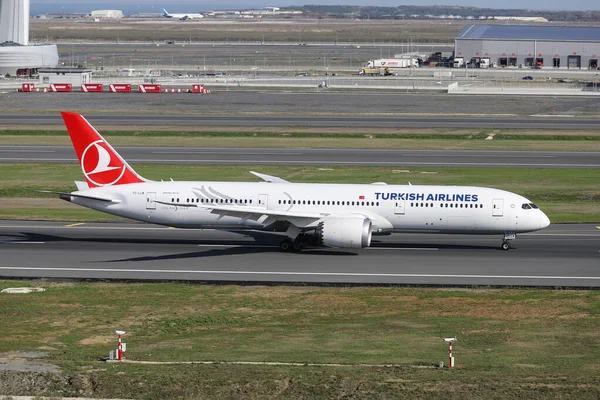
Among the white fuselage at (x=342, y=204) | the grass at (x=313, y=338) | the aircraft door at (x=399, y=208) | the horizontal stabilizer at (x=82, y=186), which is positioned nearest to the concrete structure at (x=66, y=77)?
the horizontal stabilizer at (x=82, y=186)

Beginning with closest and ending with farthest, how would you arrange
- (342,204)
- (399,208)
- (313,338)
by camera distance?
(313,338) < (399,208) < (342,204)

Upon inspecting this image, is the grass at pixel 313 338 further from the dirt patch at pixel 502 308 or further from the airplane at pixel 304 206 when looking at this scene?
the airplane at pixel 304 206

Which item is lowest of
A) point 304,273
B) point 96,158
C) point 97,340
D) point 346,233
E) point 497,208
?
point 97,340

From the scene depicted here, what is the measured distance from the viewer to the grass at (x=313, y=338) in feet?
96.8

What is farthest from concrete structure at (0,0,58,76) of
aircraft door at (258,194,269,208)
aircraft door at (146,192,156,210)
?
aircraft door at (258,194,269,208)

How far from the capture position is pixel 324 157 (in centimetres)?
9062

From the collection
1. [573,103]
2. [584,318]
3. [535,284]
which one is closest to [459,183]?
[535,284]

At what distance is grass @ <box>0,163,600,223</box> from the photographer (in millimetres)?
66125

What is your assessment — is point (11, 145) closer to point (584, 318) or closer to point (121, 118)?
point (121, 118)

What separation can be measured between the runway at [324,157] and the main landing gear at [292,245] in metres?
32.0

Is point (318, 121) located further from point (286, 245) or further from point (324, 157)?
point (286, 245)

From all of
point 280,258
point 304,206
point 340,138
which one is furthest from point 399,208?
point 340,138

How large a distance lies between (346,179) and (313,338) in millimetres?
41491

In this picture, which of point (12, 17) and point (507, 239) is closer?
point (507, 239)
